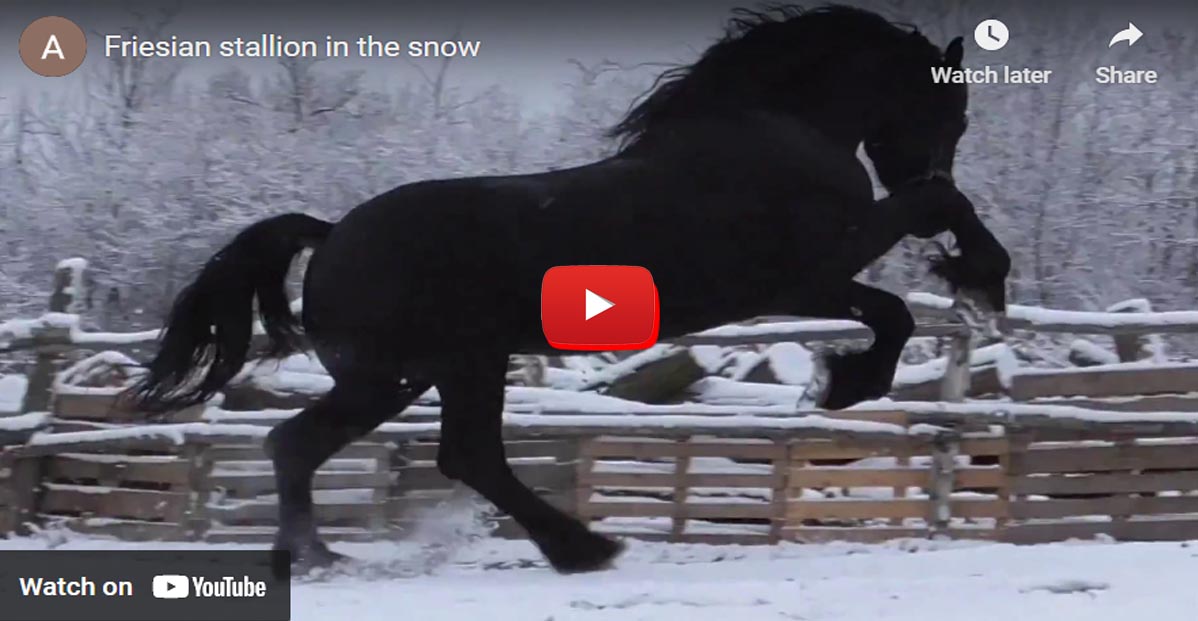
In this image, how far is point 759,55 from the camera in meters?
1.66

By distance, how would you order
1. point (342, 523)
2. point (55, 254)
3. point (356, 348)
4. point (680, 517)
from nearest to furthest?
point (55, 254) < point (356, 348) < point (342, 523) < point (680, 517)

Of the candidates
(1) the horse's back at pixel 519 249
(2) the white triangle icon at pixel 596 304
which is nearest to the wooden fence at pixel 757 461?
(1) the horse's back at pixel 519 249

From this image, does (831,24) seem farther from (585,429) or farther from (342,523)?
(342,523)

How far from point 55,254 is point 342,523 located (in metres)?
0.55

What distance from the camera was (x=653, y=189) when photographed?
161 centimetres

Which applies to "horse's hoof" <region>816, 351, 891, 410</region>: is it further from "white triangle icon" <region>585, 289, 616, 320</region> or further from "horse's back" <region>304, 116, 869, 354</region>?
→ "white triangle icon" <region>585, 289, 616, 320</region>

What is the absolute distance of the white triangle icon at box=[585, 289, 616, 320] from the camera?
4.63 ft

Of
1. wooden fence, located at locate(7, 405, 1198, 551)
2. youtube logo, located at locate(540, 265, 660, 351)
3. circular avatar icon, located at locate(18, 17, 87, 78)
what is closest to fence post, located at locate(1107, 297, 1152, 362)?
wooden fence, located at locate(7, 405, 1198, 551)

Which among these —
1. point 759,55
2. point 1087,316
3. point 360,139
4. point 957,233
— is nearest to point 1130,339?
point 1087,316

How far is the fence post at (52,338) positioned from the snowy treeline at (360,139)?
0.02 m

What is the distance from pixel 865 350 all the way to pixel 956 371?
0.31 m

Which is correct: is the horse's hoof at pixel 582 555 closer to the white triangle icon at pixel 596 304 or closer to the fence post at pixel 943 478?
the white triangle icon at pixel 596 304

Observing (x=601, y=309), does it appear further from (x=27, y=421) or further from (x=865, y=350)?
(x=27, y=421)

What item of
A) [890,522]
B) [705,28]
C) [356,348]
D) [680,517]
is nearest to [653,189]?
[705,28]
